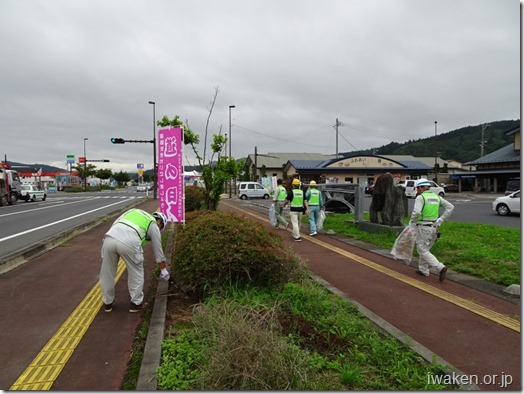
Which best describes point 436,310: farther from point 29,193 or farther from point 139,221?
point 29,193

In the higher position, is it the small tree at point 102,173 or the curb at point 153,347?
the small tree at point 102,173

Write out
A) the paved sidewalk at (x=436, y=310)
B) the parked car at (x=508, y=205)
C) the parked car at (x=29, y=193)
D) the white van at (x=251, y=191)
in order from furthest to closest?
the white van at (x=251, y=191) → the parked car at (x=29, y=193) → the parked car at (x=508, y=205) → the paved sidewalk at (x=436, y=310)

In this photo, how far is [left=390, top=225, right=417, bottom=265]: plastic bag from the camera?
6.48 metres

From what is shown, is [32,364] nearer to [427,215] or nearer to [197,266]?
[197,266]

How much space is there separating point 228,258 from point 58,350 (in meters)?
1.98

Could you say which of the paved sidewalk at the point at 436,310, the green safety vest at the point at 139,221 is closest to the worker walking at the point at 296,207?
the paved sidewalk at the point at 436,310

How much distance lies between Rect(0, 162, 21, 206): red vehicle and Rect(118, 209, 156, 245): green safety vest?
83.2 ft

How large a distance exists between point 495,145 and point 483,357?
257ft

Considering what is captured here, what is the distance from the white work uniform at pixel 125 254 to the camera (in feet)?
14.2

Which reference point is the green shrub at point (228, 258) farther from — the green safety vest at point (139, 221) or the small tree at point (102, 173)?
the small tree at point (102, 173)

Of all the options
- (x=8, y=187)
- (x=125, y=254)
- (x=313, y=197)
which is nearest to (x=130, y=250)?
(x=125, y=254)

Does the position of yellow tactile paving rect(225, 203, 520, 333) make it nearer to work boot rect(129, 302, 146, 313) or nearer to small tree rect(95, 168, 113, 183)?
work boot rect(129, 302, 146, 313)

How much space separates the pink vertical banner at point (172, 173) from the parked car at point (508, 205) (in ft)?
50.9

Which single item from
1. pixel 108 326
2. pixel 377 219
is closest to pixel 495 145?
pixel 377 219
